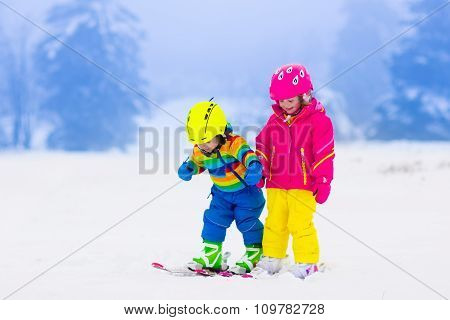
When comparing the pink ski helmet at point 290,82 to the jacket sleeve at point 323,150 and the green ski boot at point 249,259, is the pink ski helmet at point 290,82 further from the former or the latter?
the green ski boot at point 249,259

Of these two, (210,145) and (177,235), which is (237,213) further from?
(177,235)

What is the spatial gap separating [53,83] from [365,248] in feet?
71.9

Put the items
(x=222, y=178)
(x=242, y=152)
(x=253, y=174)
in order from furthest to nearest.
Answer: (x=222, y=178), (x=242, y=152), (x=253, y=174)

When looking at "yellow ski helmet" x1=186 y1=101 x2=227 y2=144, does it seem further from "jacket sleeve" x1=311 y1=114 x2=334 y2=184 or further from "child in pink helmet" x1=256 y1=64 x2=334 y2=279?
"jacket sleeve" x1=311 y1=114 x2=334 y2=184

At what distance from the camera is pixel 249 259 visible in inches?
194

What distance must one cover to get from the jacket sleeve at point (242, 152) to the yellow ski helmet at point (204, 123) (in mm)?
172

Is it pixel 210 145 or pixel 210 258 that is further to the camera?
pixel 210 258

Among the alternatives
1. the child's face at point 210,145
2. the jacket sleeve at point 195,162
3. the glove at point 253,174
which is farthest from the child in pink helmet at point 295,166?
the jacket sleeve at point 195,162

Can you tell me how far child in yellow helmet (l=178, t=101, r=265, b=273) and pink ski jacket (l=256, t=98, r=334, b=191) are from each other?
0.77 feet

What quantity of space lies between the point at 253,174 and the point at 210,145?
503 mm

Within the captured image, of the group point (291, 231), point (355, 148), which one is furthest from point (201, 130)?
point (355, 148)

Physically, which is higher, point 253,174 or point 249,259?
point 253,174

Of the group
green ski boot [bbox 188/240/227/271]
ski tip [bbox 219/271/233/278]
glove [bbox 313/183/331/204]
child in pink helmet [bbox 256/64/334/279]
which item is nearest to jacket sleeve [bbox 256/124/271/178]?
child in pink helmet [bbox 256/64/334/279]

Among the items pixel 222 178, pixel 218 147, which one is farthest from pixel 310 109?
pixel 222 178
